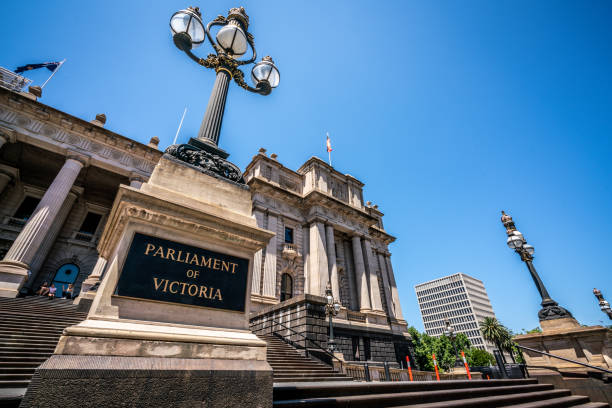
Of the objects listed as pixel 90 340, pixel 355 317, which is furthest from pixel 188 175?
pixel 355 317

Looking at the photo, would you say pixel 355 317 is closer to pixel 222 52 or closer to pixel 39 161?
pixel 222 52

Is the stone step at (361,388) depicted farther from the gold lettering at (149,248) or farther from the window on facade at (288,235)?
the window on facade at (288,235)

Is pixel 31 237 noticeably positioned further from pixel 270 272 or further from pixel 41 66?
pixel 41 66

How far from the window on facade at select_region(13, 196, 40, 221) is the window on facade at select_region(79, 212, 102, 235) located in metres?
3.25

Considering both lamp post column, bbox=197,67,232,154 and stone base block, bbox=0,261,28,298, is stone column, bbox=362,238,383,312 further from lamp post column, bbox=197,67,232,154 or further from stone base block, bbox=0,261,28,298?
stone base block, bbox=0,261,28,298

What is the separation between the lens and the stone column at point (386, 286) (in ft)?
83.9

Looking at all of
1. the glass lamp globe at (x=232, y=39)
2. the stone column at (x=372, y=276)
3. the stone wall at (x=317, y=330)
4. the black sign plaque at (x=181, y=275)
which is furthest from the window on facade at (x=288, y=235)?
the black sign plaque at (x=181, y=275)

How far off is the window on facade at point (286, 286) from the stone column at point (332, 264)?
10.8 ft

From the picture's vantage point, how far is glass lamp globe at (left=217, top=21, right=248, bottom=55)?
4465 mm

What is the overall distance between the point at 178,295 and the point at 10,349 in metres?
6.60

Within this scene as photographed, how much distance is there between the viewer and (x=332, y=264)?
2205cm

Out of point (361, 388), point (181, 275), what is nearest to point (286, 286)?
point (361, 388)

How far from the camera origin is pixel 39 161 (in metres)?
19.1

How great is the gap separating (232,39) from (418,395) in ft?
21.9
